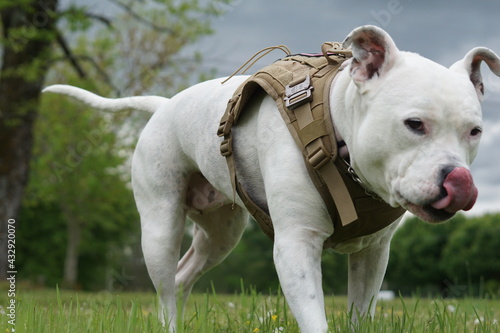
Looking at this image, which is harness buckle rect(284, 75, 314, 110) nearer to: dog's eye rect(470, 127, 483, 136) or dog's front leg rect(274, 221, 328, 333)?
dog's front leg rect(274, 221, 328, 333)

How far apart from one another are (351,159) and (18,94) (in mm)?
11063

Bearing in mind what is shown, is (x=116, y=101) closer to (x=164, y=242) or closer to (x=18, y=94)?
(x=164, y=242)

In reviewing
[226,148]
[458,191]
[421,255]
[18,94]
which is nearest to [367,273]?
[226,148]

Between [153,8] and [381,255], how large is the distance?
12.8 metres

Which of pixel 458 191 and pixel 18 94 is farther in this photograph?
pixel 18 94

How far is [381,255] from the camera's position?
3.60 m

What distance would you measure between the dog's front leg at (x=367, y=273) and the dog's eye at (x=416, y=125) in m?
1.02

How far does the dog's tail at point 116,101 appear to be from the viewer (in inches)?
193

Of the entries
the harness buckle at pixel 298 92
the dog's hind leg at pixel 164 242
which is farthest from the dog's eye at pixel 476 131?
the dog's hind leg at pixel 164 242

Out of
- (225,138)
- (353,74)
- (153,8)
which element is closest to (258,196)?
(225,138)

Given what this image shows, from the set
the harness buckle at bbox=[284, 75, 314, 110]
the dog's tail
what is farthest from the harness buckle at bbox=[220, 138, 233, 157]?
the dog's tail

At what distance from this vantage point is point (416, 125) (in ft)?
8.67

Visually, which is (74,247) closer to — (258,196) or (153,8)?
(153,8)

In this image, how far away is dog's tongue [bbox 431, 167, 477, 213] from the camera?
8.32ft
